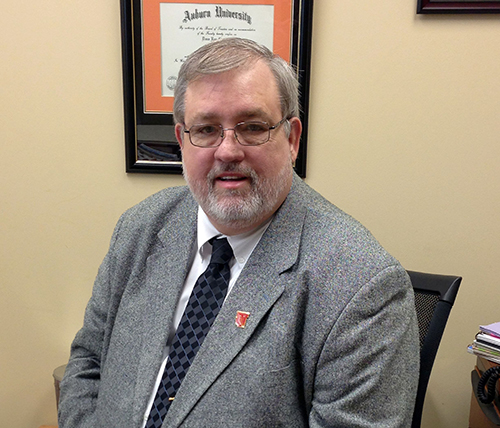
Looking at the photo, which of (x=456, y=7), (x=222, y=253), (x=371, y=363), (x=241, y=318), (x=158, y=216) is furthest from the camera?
(x=456, y=7)

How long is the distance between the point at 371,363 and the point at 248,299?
0.29m

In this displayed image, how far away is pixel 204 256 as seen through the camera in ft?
4.09

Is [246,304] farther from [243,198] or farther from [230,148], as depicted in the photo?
[230,148]

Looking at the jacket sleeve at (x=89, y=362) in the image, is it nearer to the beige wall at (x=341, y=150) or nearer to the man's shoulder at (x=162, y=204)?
the man's shoulder at (x=162, y=204)

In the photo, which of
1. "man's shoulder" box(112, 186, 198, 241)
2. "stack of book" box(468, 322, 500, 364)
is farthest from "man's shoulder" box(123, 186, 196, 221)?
"stack of book" box(468, 322, 500, 364)

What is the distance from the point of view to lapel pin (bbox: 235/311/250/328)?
3.43ft

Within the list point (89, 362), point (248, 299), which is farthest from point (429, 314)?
point (89, 362)

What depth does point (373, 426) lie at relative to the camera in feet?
3.02

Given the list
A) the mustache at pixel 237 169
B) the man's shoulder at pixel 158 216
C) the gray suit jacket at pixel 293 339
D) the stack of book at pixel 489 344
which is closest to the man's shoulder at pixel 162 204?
the man's shoulder at pixel 158 216

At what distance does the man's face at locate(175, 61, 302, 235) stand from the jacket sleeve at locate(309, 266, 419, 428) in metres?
0.31

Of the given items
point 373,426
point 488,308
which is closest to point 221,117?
point 373,426

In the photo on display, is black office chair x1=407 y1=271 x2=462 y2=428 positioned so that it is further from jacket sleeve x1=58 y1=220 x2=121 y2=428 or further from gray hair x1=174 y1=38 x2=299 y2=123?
jacket sleeve x1=58 y1=220 x2=121 y2=428

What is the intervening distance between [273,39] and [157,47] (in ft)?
1.36

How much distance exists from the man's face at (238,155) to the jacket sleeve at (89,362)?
385 mm
